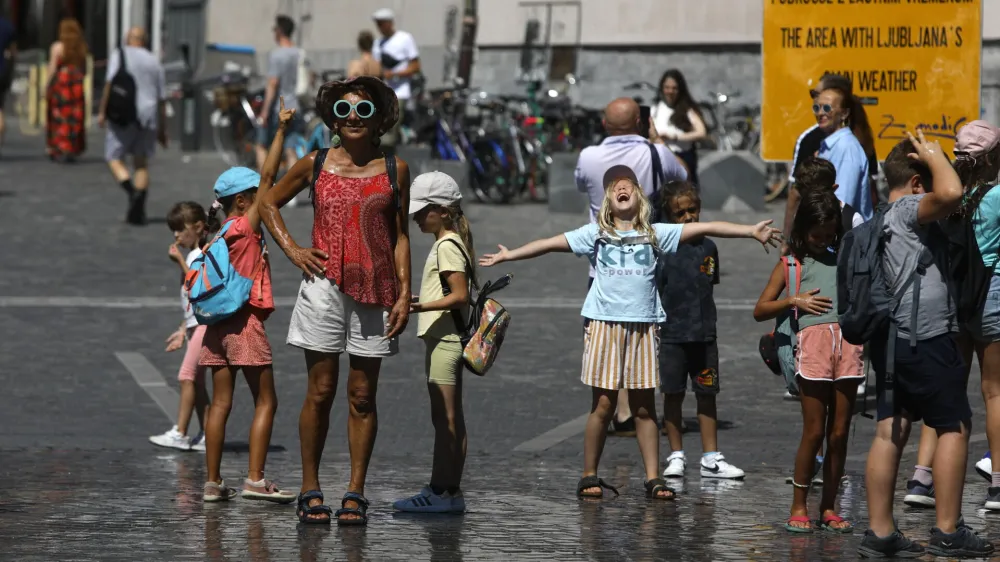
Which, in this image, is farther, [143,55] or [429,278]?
[143,55]

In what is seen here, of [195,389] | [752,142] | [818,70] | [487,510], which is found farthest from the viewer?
[752,142]

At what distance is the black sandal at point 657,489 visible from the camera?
8.05 metres

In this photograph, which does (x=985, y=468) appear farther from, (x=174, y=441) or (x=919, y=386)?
(x=174, y=441)

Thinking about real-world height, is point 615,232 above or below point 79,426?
above

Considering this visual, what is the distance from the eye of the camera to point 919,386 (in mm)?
6887

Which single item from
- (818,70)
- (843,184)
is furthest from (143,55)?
(843,184)

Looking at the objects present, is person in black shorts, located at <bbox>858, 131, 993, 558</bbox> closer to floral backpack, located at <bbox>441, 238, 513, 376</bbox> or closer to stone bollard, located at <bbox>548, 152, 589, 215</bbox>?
floral backpack, located at <bbox>441, 238, 513, 376</bbox>

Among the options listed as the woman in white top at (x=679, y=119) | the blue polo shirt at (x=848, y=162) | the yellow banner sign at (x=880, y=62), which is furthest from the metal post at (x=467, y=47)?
the blue polo shirt at (x=848, y=162)

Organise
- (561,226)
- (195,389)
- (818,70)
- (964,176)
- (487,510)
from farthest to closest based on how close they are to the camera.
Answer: (561,226)
(818,70)
(195,389)
(487,510)
(964,176)

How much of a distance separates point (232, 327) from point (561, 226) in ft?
36.2

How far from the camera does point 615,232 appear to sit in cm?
813

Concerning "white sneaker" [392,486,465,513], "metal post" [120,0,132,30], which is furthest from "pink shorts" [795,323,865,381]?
"metal post" [120,0,132,30]

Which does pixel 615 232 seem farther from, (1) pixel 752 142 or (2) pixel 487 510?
(1) pixel 752 142

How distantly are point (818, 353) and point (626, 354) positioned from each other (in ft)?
3.27
